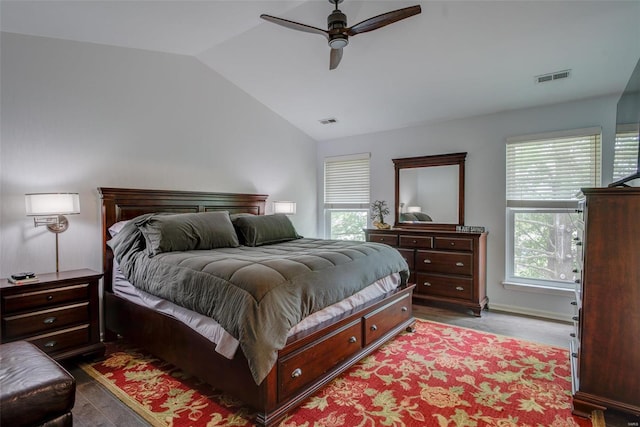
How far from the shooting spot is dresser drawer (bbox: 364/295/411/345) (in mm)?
2693

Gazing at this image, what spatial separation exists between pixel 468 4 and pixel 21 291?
13.1ft

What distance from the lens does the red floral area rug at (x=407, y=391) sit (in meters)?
1.96

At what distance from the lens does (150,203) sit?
3.49m

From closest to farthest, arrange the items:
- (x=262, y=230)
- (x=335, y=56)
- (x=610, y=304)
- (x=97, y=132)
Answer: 1. (x=610, y=304)
2. (x=335, y=56)
3. (x=97, y=132)
4. (x=262, y=230)

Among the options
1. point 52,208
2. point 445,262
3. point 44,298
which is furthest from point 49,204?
point 445,262

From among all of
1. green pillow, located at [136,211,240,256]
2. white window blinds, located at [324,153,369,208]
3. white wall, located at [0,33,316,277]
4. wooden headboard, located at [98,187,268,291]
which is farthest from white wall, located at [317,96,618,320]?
green pillow, located at [136,211,240,256]

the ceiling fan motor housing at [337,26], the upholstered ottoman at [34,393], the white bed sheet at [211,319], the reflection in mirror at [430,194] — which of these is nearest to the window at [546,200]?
the reflection in mirror at [430,194]

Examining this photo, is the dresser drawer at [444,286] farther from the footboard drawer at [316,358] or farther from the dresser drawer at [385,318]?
the footboard drawer at [316,358]

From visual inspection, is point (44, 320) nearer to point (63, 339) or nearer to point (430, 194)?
point (63, 339)

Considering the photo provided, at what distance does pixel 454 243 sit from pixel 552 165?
4.54 ft

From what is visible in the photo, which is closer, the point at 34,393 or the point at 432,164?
the point at 34,393

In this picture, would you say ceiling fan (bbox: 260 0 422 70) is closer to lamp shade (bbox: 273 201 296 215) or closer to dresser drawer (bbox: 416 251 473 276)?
lamp shade (bbox: 273 201 296 215)

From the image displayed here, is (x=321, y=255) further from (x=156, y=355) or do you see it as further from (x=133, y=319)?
(x=133, y=319)

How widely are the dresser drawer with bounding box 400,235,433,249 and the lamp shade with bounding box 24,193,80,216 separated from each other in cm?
355
